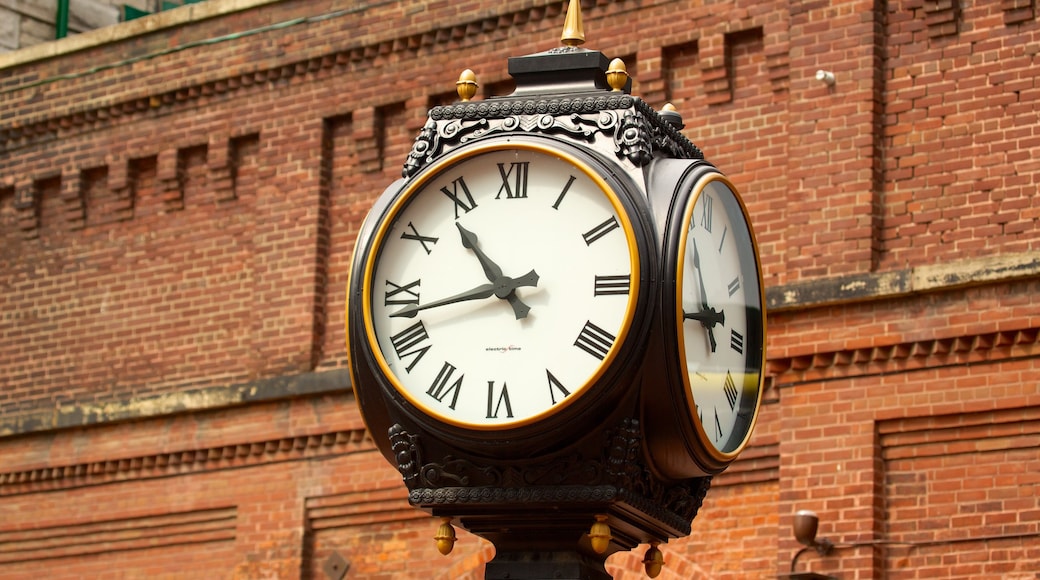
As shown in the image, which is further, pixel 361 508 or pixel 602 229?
pixel 361 508

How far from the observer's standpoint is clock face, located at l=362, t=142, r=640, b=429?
3.46m

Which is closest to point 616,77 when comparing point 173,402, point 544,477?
point 544,477

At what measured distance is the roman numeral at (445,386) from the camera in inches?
139

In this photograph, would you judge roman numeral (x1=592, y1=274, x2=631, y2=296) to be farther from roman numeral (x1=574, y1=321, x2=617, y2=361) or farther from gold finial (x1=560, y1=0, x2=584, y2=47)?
gold finial (x1=560, y1=0, x2=584, y2=47)

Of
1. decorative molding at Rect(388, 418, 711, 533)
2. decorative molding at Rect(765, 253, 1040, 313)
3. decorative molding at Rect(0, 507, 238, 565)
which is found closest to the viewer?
decorative molding at Rect(388, 418, 711, 533)

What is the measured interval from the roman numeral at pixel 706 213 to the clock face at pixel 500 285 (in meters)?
0.31

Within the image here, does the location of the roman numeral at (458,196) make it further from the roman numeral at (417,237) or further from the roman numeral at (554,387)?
the roman numeral at (554,387)

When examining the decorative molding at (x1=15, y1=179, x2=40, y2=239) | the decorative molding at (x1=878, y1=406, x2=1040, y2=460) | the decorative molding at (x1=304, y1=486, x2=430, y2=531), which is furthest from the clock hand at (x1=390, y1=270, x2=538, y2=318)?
the decorative molding at (x1=15, y1=179, x2=40, y2=239)

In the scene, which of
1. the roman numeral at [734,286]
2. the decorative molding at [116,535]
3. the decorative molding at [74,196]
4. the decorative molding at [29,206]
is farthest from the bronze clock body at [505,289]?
the decorative molding at [29,206]

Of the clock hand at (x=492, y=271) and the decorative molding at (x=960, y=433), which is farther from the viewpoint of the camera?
the decorative molding at (x=960, y=433)

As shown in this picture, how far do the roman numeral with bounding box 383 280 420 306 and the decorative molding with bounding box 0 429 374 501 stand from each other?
34.9 feet

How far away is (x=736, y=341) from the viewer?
3.90m

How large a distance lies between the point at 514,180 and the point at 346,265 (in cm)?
1177

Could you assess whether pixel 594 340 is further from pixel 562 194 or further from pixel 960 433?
pixel 960 433
